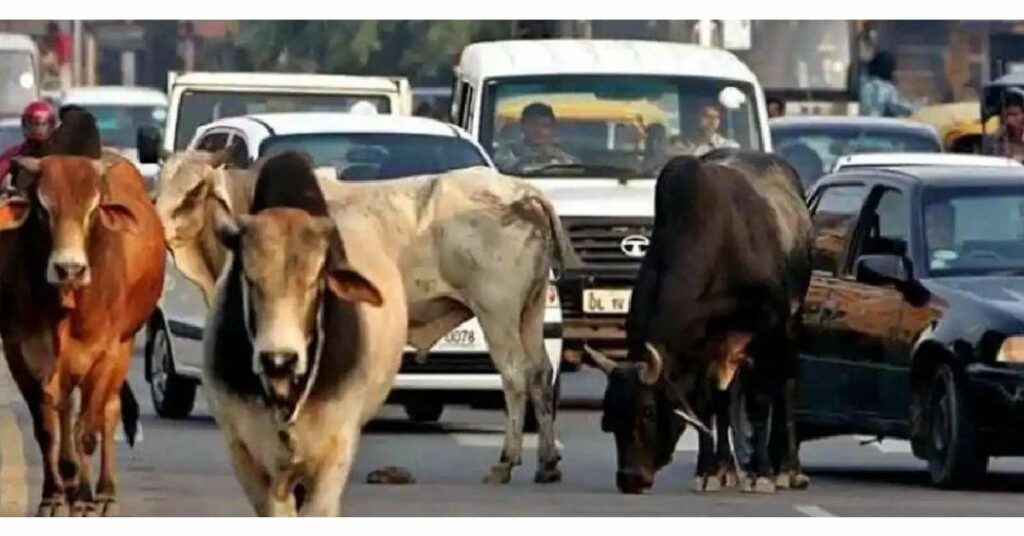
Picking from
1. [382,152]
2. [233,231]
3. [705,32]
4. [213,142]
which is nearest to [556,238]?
[382,152]

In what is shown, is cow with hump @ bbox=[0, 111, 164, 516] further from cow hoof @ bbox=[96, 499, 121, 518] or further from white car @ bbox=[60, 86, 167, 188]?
white car @ bbox=[60, 86, 167, 188]

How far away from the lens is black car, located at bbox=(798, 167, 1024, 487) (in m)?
17.1

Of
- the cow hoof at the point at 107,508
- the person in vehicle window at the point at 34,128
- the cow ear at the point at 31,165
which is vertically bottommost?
the cow hoof at the point at 107,508

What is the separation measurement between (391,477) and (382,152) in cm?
387

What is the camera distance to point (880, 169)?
19.3 m

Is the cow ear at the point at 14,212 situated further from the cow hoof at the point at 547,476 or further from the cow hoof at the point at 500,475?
the cow hoof at the point at 547,476

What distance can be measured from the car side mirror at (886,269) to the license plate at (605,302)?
4.80 metres

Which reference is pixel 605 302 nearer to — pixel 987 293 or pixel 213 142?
pixel 213 142

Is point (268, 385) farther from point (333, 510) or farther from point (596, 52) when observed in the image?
point (596, 52)

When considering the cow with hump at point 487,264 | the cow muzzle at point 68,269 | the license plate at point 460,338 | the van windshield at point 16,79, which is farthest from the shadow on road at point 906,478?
the van windshield at point 16,79

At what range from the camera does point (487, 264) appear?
60.3 feet

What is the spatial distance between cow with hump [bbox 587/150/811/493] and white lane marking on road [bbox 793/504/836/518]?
838 mm

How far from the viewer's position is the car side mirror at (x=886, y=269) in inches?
710

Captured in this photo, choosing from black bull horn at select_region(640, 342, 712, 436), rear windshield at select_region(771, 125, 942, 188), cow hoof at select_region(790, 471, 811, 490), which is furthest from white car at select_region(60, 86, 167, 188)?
black bull horn at select_region(640, 342, 712, 436)
